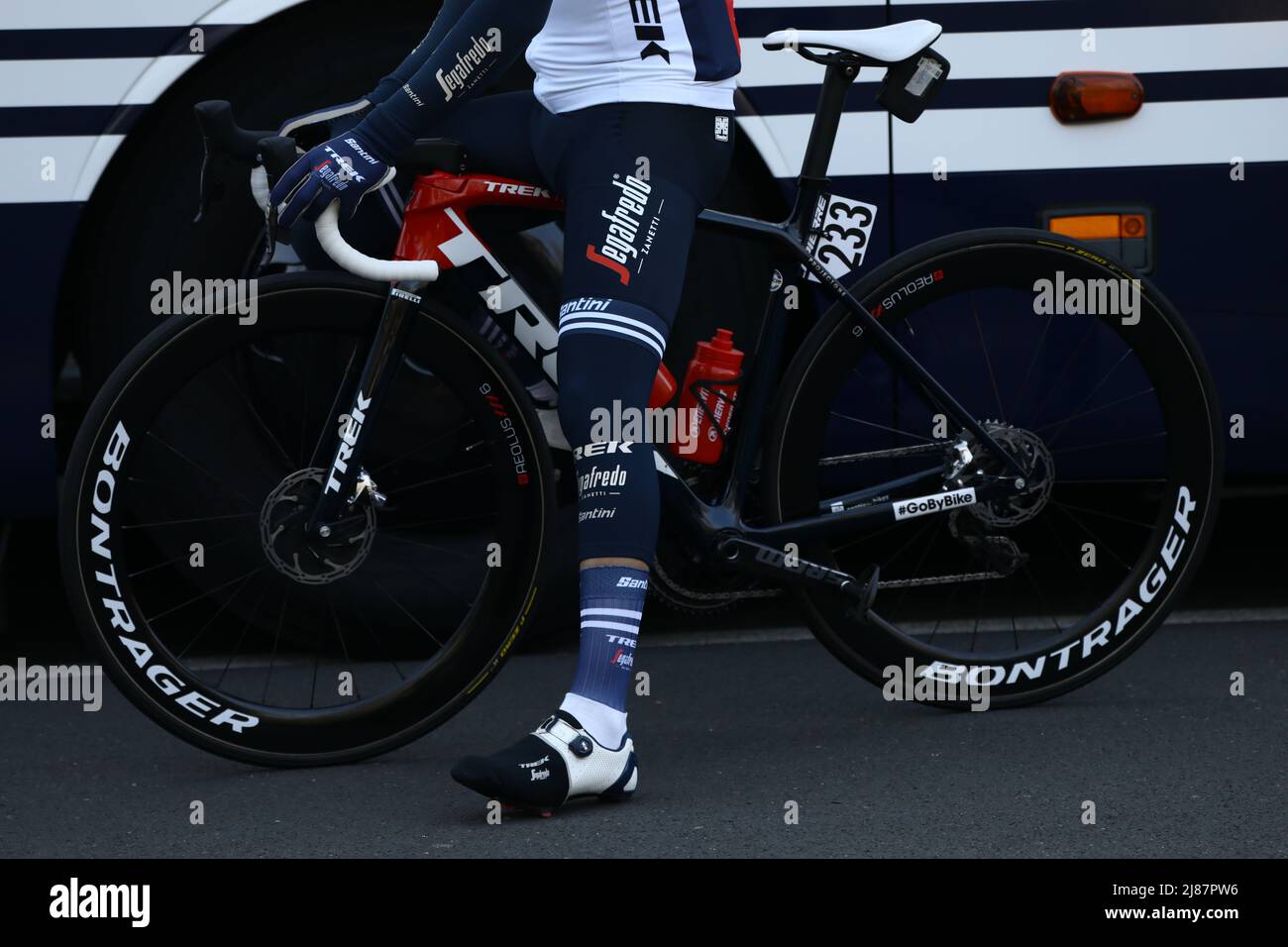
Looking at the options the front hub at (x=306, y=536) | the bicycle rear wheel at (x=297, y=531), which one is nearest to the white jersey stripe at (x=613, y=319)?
the bicycle rear wheel at (x=297, y=531)

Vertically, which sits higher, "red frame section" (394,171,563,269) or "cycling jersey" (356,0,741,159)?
"cycling jersey" (356,0,741,159)

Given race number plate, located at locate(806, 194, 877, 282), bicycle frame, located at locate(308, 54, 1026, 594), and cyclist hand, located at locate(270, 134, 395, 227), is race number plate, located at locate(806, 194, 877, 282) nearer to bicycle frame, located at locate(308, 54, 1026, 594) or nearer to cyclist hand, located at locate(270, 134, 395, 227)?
bicycle frame, located at locate(308, 54, 1026, 594)

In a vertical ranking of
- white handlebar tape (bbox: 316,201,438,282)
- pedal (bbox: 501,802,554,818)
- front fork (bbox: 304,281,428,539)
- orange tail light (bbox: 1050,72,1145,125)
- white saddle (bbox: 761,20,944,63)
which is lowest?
pedal (bbox: 501,802,554,818)

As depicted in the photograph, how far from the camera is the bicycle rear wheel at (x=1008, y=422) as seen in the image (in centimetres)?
321

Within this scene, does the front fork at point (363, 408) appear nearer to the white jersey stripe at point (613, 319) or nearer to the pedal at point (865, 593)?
the white jersey stripe at point (613, 319)

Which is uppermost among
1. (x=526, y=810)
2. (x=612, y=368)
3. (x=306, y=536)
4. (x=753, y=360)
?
(x=753, y=360)

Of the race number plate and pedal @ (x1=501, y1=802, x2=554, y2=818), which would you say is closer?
pedal @ (x1=501, y1=802, x2=554, y2=818)

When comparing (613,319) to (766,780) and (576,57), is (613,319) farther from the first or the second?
(766,780)

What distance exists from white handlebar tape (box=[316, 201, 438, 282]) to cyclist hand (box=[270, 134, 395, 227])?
0.02m

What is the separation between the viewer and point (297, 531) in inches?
116

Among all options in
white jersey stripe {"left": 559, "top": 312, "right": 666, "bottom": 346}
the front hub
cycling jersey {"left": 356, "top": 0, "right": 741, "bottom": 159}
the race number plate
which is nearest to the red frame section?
cycling jersey {"left": 356, "top": 0, "right": 741, "bottom": 159}

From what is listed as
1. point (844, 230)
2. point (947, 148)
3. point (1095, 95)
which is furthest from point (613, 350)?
point (1095, 95)

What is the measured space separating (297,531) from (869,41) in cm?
130

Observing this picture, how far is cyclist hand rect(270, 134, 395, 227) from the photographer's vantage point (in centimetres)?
272
